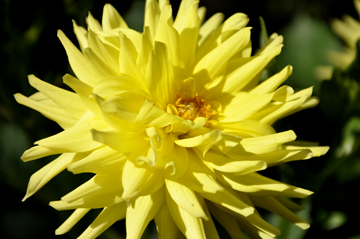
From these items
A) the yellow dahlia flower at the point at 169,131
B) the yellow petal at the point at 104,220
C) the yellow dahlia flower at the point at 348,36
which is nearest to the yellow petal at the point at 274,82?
the yellow dahlia flower at the point at 169,131

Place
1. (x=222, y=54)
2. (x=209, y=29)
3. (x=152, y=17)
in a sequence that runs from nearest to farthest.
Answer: (x=222, y=54), (x=152, y=17), (x=209, y=29)

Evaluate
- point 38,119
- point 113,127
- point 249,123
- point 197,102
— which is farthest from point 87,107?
point 38,119

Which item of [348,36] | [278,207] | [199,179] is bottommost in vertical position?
[348,36]

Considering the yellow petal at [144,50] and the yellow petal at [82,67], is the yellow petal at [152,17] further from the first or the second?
the yellow petal at [82,67]

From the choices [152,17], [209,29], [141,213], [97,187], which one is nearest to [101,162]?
[97,187]

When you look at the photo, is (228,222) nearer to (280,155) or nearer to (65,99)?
(280,155)

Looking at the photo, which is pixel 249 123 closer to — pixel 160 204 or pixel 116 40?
pixel 160 204

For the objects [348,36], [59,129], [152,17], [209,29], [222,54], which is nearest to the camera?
[222,54]
